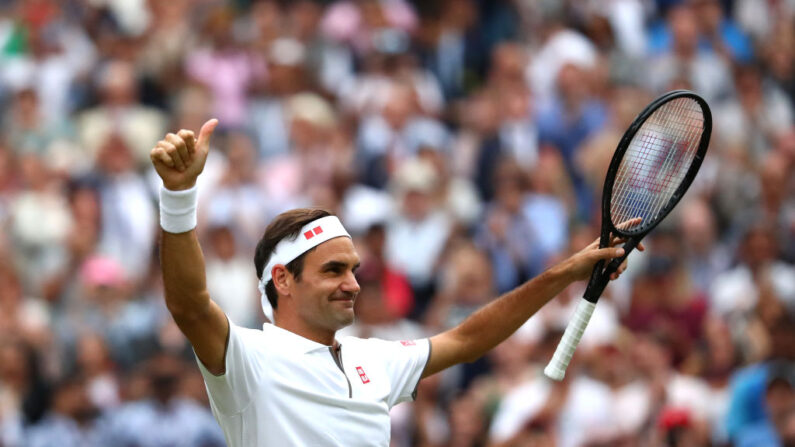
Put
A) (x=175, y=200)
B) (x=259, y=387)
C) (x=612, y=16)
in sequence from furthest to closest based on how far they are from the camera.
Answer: (x=612, y=16)
(x=259, y=387)
(x=175, y=200)

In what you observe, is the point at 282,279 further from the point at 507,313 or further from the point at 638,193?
the point at 638,193

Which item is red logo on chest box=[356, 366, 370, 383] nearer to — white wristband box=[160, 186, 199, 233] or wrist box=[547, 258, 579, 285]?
wrist box=[547, 258, 579, 285]

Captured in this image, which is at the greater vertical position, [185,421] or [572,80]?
[572,80]

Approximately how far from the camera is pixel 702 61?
12344 mm

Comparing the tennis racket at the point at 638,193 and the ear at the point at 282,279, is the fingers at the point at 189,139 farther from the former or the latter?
the tennis racket at the point at 638,193

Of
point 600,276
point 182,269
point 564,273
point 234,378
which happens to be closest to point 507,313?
point 564,273

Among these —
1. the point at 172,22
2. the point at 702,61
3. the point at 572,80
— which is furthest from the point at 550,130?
the point at 172,22

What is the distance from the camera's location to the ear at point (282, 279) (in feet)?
17.5

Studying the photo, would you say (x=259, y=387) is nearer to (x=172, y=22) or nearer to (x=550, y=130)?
(x=550, y=130)

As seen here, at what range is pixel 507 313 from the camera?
5625 millimetres

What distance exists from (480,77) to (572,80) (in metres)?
1.68

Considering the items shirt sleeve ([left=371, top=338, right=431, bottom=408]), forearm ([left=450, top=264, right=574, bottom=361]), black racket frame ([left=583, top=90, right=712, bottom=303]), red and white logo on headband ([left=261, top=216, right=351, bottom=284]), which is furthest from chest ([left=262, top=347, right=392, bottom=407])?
black racket frame ([left=583, top=90, right=712, bottom=303])

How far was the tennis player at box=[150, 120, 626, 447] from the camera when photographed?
15.1 ft

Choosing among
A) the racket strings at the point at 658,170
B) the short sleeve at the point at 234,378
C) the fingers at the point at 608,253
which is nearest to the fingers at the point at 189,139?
the short sleeve at the point at 234,378
